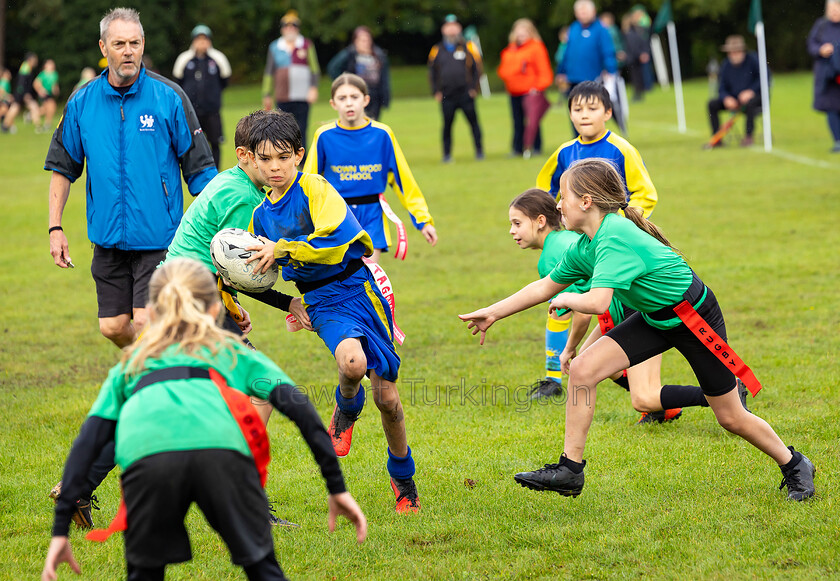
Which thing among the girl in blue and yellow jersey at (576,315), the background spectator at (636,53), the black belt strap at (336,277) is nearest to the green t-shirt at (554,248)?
the girl in blue and yellow jersey at (576,315)

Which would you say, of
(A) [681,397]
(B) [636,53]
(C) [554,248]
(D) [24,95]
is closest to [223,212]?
(C) [554,248]

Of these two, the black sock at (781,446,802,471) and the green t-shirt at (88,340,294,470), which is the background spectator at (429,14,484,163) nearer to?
the black sock at (781,446,802,471)

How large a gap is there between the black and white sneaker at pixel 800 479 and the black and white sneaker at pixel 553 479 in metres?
1.06

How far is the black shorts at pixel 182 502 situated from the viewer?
282cm

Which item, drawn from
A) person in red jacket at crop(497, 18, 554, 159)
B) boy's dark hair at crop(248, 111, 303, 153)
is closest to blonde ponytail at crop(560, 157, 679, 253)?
boy's dark hair at crop(248, 111, 303, 153)

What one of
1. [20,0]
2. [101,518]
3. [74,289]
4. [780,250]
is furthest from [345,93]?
[20,0]

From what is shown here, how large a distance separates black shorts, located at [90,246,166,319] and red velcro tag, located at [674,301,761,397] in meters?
2.78

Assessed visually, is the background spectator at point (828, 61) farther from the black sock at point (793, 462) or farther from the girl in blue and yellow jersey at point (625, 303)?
the girl in blue and yellow jersey at point (625, 303)

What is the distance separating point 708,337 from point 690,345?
116 millimetres

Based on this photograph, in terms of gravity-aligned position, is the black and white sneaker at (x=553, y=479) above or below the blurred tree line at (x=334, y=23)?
below

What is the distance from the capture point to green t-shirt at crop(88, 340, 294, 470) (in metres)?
2.84

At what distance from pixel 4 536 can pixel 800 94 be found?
99.5ft

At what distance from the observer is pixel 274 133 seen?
427 cm

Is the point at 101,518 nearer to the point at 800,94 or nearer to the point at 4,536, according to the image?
the point at 4,536
